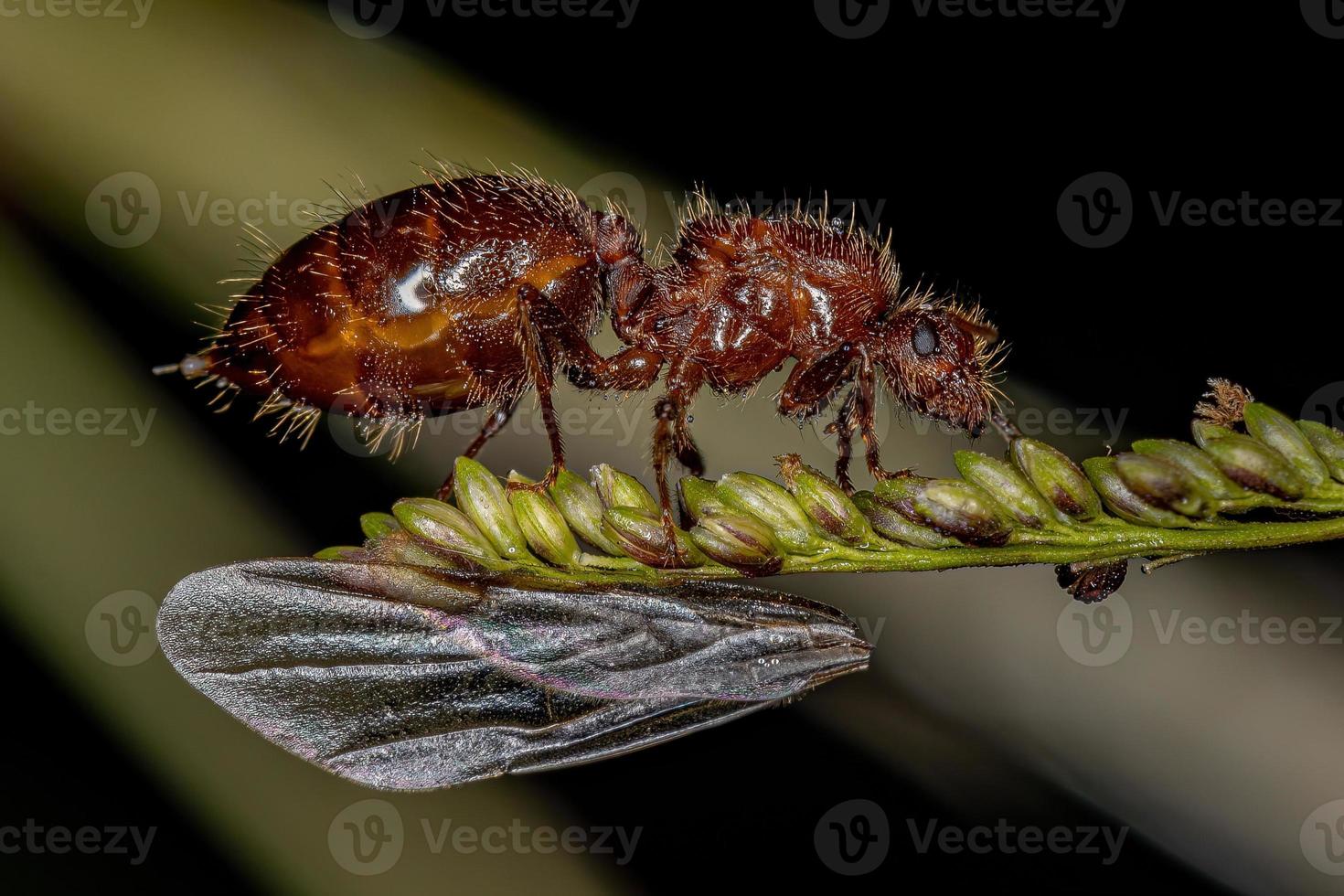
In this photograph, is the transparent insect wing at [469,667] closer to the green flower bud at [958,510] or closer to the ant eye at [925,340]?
the green flower bud at [958,510]

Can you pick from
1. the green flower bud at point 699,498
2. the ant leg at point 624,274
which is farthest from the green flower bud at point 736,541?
the ant leg at point 624,274

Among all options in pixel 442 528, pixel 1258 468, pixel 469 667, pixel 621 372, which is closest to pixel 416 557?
pixel 442 528

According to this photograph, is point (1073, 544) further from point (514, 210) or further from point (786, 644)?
point (514, 210)

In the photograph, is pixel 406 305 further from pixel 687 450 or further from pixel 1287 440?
pixel 1287 440

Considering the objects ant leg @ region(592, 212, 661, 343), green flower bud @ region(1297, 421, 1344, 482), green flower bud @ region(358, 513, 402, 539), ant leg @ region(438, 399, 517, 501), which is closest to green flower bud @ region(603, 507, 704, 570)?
green flower bud @ region(358, 513, 402, 539)

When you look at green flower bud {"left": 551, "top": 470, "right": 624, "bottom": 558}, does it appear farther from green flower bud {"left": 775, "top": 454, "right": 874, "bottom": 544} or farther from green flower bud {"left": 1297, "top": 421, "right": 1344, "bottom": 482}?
green flower bud {"left": 1297, "top": 421, "right": 1344, "bottom": 482}
